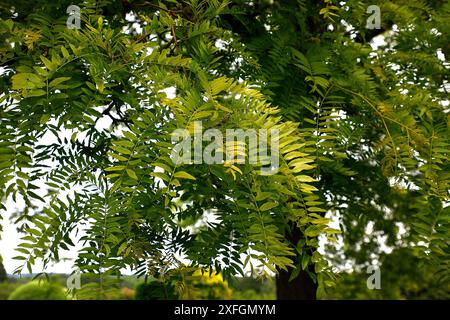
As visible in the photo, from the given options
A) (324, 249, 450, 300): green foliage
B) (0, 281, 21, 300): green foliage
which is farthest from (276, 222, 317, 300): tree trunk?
(0, 281, 21, 300): green foliage

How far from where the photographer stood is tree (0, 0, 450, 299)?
109cm

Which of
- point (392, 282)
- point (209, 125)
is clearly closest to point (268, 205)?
point (209, 125)

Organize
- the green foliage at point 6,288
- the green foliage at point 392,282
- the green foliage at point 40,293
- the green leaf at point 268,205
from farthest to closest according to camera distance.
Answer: the green foliage at point 6,288, the green foliage at point 40,293, the green foliage at point 392,282, the green leaf at point 268,205

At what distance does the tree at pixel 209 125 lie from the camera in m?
1.09

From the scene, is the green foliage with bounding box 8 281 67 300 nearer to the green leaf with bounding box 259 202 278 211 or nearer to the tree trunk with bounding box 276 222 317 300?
the tree trunk with bounding box 276 222 317 300

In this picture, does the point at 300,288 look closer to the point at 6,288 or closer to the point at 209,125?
the point at 209,125

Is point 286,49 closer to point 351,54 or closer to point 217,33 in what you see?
point 351,54

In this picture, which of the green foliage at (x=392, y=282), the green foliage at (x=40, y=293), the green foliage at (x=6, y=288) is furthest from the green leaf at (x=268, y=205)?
the green foliage at (x=6, y=288)

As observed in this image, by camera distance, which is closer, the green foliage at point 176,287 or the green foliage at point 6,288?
the green foliage at point 176,287

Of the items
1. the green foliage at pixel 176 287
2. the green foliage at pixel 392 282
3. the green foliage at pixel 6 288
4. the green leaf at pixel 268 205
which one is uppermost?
the green leaf at pixel 268 205

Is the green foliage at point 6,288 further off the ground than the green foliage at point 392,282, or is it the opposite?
the green foliage at point 392,282

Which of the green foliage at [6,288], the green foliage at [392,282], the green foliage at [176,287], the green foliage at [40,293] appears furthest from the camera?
the green foliage at [6,288]

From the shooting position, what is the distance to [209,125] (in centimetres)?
109

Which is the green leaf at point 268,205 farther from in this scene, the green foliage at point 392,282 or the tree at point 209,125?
the green foliage at point 392,282
